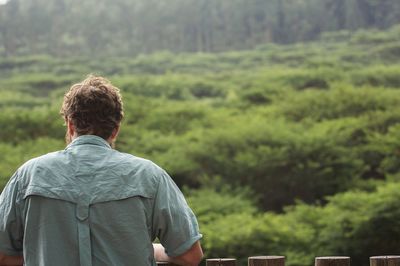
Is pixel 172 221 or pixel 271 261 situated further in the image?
pixel 271 261

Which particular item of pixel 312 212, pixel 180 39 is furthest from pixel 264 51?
pixel 312 212

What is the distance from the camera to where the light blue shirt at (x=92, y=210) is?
180 cm

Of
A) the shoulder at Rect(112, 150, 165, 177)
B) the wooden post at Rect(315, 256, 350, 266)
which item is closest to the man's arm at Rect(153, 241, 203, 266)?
the shoulder at Rect(112, 150, 165, 177)

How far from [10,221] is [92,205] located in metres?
0.20

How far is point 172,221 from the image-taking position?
1.85 metres

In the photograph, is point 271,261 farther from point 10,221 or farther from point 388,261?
point 10,221

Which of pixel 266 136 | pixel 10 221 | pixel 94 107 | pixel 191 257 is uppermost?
pixel 94 107

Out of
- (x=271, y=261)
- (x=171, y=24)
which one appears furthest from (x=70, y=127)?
(x=171, y=24)

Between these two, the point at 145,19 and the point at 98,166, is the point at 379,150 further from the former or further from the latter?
the point at 145,19

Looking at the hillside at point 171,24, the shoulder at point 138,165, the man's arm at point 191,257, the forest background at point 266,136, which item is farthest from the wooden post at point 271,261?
the hillside at point 171,24

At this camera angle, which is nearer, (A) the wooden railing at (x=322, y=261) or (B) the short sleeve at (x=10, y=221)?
(B) the short sleeve at (x=10, y=221)

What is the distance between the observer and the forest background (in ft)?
26.5

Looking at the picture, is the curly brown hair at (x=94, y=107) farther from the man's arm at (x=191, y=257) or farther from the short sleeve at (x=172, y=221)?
the man's arm at (x=191, y=257)

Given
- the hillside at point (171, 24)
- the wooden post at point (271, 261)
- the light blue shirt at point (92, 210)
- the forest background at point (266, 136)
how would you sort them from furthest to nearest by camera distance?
the hillside at point (171, 24), the forest background at point (266, 136), the wooden post at point (271, 261), the light blue shirt at point (92, 210)
